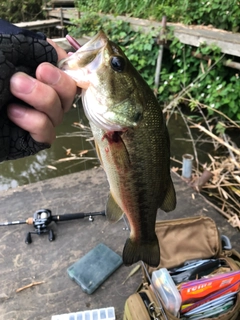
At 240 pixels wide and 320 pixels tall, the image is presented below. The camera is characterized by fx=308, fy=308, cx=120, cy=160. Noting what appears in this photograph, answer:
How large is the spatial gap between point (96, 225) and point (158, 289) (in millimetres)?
983

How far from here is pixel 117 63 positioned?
1.20 m

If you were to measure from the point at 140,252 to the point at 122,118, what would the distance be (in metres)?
0.71

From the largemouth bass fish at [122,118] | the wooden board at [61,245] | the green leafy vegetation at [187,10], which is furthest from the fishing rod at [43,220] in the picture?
the green leafy vegetation at [187,10]

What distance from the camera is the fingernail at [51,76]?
3.29 feet

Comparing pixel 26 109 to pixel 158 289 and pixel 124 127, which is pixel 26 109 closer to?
pixel 124 127

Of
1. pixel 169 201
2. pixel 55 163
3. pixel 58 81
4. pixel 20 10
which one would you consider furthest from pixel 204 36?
pixel 20 10

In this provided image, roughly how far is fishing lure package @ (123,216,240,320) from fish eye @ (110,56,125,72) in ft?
3.92

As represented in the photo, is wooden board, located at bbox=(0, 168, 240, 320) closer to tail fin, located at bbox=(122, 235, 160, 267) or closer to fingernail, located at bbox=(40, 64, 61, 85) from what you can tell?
tail fin, located at bbox=(122, 235, 160, 267)

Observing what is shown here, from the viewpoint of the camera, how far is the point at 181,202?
2914 mm

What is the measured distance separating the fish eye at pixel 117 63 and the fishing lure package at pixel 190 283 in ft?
3.92

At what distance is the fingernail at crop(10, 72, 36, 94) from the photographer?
970 mm

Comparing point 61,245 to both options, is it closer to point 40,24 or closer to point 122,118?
point 122,118

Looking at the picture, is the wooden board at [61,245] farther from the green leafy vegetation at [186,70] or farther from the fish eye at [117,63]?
the green leafy vegetation at [186,70]

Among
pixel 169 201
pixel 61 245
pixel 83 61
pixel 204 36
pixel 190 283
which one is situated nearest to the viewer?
pixel 83 61
